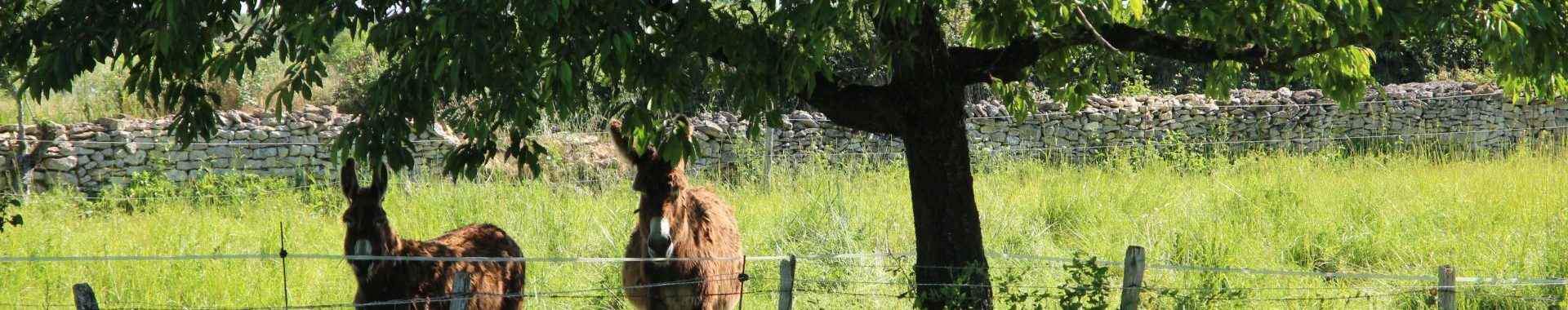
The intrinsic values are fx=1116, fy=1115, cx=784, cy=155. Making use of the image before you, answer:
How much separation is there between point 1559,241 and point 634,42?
680 centimetres

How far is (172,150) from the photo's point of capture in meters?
12.5

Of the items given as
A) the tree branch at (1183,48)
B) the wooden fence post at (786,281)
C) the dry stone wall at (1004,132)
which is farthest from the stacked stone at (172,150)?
the tree branch at (1183,48)

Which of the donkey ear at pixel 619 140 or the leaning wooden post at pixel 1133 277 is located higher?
the donkey ear at pixel 619 140

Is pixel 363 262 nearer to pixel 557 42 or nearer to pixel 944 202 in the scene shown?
pixel 557 42

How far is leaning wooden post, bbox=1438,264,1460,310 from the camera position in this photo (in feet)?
15.4

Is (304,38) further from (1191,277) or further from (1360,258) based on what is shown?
(1360,258)

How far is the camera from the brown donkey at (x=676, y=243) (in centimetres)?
511

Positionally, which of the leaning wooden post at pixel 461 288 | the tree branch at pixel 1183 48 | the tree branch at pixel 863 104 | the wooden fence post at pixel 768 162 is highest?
the tree branch at pixel 1183 48

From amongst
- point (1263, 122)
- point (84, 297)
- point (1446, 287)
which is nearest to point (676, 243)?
point (84, 297)

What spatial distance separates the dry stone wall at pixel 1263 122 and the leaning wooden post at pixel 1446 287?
374 inches

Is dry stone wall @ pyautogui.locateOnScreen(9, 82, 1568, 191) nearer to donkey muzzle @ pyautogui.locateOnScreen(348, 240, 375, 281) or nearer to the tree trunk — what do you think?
donkey muzzle @ pyautogui.locateOnScreen(348, 240, 375, 281)

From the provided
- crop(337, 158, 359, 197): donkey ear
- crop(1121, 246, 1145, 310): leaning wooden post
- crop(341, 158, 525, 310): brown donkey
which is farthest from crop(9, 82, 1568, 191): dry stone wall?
crop(1121, 246, 1145, 310): leaning wooden post

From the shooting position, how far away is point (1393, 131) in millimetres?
16062

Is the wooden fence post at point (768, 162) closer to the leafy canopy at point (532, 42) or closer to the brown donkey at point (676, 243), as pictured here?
the brown donkey at point (676, 243)
